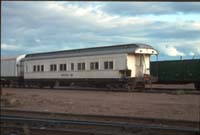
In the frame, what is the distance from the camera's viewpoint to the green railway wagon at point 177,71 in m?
34.7

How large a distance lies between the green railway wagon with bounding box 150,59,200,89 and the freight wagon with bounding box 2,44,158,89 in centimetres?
244

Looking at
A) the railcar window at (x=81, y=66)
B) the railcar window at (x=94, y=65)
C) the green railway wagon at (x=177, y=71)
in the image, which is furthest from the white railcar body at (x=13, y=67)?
the green railway wagon at (x=177, y=71)

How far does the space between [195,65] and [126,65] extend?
20.7 ft

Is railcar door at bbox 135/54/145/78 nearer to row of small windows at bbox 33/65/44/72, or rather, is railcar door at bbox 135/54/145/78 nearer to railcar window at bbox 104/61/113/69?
railcar window at bbox 104/61/113/69

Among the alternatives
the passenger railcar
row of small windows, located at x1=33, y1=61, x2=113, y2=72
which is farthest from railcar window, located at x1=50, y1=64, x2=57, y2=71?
the passenger railcar

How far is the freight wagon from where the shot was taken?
32.5 m

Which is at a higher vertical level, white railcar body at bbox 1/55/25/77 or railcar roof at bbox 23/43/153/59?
railcar roof at bbox 23/43/153/59

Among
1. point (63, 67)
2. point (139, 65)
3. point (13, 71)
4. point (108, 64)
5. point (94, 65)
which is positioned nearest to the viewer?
point (108, 64)

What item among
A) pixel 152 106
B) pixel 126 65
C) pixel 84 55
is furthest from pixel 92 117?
pixel 84 55

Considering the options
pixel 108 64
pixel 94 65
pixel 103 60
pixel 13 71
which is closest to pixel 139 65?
pixel 108 64

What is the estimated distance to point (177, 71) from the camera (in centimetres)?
3581

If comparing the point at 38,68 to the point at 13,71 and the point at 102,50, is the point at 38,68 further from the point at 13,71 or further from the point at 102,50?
the point at 102,50

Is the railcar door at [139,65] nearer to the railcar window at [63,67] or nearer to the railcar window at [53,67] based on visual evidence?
the railcar window at [63,67]

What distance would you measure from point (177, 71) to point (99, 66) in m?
6.88
